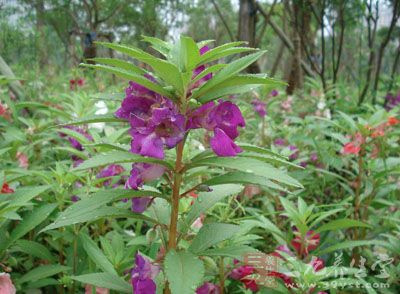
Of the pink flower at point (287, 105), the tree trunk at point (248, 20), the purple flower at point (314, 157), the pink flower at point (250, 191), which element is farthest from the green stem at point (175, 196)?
the tree trunk at point (248, 20)

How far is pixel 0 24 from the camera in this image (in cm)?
438

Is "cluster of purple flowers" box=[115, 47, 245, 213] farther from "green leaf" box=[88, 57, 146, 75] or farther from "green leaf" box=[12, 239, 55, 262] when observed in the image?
"green leaf" box=[12, 239, 55, 262]

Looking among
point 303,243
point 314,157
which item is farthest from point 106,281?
point 314,157

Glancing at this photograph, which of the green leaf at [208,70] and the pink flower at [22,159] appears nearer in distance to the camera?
the green leaf at [208,70]

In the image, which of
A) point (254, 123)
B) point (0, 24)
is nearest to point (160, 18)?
point (0, 24)

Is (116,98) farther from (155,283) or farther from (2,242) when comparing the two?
(2,242)

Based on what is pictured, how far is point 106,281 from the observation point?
124 centimetres

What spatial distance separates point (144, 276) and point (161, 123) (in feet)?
1.23

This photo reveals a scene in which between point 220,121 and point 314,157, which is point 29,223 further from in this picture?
point 314,157

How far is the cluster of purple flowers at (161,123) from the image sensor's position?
3.50ft

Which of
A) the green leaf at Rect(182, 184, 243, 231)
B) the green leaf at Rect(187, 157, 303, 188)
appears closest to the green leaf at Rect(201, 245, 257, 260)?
the green leaf at Rect(182, 184, 243, 231)

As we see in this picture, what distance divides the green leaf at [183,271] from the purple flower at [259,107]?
241 cm

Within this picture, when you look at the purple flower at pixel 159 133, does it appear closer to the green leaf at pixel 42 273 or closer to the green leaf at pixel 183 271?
the green leaf at pixel 183 271

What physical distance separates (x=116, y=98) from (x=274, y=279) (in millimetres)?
754
